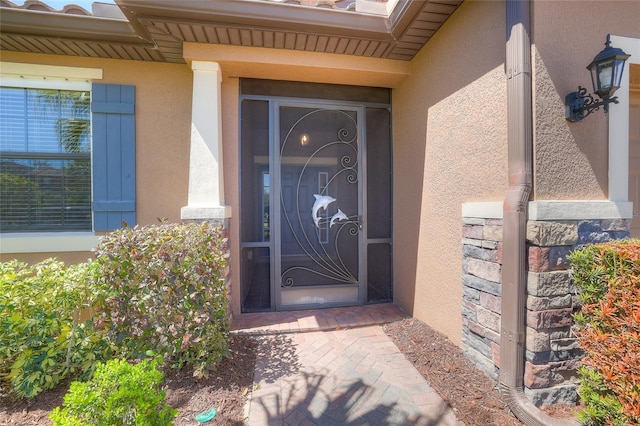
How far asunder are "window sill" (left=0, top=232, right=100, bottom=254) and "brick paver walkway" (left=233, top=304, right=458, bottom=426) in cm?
203

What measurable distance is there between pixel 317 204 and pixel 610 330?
282 cm

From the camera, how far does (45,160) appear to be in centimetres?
317

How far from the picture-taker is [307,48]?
119 inches

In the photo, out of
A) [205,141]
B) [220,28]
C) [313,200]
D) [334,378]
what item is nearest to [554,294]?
[334,378]

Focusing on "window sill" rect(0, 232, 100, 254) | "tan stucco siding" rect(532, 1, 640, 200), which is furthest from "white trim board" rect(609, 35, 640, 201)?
"window sill" rect(0, 232, 100, 254)

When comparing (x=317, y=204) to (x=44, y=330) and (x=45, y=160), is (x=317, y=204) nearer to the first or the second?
Answer: (x=44, y=330)

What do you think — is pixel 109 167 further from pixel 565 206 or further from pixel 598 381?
Answer: pixel 598 381

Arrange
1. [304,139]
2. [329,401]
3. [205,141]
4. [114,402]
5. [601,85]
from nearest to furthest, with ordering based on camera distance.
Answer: [114,402] → [601,85] → [329,401] → [205,141] → [304,139]

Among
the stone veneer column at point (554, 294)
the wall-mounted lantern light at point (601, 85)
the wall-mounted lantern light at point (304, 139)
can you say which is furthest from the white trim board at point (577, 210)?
the wall-mounted lantern light at point (304, 139)

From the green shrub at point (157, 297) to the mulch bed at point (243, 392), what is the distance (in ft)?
0.50

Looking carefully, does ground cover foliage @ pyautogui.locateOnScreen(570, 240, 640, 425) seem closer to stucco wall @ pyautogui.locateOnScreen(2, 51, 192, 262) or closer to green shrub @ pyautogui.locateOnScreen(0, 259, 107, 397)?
green shrub @ pyautogui.locateOnScreen(0, 259, 107, 397)

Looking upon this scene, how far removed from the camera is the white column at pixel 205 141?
297 cm

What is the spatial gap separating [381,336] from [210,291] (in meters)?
1.87

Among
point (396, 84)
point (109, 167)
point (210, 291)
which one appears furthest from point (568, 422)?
point (109, 167)
